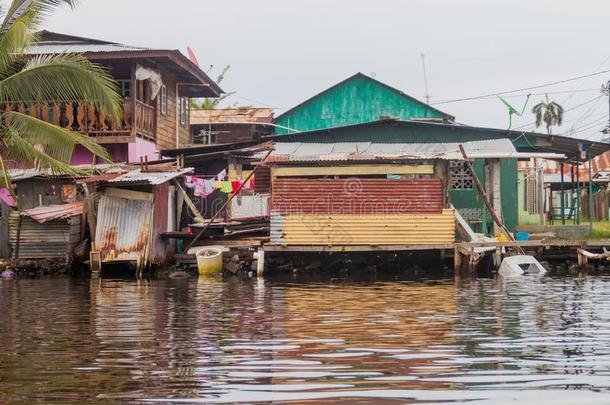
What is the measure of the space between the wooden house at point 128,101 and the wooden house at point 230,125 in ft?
27.4

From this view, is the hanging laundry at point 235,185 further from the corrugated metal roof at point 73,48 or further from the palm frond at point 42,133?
the palm frond at point 42,133

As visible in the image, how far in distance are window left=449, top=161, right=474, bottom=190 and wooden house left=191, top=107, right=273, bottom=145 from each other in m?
12.8

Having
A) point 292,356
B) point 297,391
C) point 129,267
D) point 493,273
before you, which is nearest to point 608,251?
point 493,273

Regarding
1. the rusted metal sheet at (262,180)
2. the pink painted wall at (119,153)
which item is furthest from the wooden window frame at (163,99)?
the rusted metal sheet at (262,180)

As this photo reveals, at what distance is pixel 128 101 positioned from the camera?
2800 cm

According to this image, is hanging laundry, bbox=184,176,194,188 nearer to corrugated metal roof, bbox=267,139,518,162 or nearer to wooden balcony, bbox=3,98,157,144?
corrugated metal roof, bbox=267,139,518,162

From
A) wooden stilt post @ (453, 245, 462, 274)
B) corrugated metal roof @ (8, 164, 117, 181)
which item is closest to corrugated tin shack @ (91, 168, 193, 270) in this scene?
corrugated metal roof @ (8, 164, 117, 181)

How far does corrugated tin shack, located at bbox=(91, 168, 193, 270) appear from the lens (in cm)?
2472

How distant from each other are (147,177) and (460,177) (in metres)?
9.45

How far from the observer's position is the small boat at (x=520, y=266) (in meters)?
24.4

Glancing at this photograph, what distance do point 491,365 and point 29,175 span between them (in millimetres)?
19339

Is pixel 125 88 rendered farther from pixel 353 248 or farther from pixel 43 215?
pixel 353 248

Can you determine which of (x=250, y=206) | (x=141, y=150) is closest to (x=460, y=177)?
(x=250, y=206)

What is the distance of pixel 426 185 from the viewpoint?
84.5 feet
